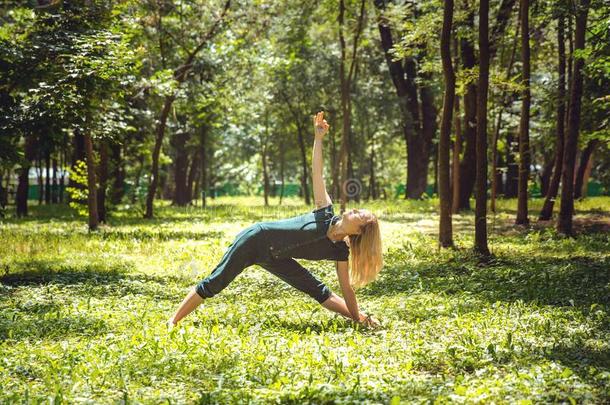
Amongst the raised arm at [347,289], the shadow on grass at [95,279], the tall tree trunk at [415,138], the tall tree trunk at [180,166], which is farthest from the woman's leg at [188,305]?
the tall tree trunk at [180,166]

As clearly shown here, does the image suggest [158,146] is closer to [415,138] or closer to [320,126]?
[415,138]

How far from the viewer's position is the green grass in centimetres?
615

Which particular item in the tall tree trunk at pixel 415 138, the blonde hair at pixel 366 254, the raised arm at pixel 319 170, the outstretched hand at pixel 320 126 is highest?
the tall tree trunk at pixel 415 138

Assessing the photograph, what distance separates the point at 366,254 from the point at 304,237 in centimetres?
73

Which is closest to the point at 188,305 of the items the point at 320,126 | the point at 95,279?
the point at 320,126

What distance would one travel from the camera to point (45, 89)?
13.3 meters

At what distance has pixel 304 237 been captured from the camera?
854cm

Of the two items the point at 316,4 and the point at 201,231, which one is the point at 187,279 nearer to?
the point at 201,231

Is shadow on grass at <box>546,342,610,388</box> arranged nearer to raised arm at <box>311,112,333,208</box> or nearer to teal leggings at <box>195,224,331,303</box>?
raised arm at <box>311,112,333,208</box>

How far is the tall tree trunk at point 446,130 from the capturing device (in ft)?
49.8

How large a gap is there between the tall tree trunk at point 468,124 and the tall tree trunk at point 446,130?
2420mm

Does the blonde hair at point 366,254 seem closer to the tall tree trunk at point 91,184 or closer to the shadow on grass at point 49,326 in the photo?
the shadow on grass at point 49,326

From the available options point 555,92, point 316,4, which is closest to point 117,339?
point 555,92

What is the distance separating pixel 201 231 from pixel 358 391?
16.4 metres
